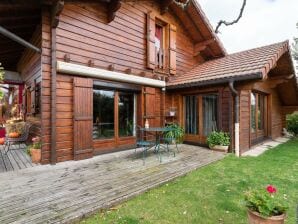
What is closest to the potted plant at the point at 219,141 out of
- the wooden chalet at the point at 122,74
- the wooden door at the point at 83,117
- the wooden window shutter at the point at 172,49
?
the wooden chalet at the point at 122,74

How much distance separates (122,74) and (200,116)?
3.09 meters

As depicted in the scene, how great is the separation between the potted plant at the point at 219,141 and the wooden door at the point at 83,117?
11.9 ft

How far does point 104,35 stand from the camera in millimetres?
6191

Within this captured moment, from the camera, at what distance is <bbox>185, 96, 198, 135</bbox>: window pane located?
26.1ft

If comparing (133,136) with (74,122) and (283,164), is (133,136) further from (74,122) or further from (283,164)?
(283,164)

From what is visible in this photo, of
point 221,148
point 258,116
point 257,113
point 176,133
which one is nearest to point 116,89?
point 176,133

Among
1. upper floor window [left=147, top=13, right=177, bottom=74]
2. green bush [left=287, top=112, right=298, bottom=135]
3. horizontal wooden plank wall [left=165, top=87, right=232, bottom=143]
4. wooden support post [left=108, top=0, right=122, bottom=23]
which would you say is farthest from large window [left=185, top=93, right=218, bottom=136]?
green bush [left=287, top=112, right=298, bottom=135]

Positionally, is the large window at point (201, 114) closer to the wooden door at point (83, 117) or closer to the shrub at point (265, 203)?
the wooden door at point (83, 117)

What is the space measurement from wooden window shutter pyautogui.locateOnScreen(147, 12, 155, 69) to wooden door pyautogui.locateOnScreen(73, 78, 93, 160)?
8.04 ft

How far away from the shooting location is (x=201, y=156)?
20.1 ft

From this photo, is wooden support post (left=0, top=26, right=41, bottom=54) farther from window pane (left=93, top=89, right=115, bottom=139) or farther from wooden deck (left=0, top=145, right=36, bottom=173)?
wooden deck (left=0, top=145, right=36, bottom=173)

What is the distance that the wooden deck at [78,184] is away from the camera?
9.20 ft

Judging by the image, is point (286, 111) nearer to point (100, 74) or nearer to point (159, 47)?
point (159, 47)

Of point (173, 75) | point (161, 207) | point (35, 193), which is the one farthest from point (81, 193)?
point (173, 75)
